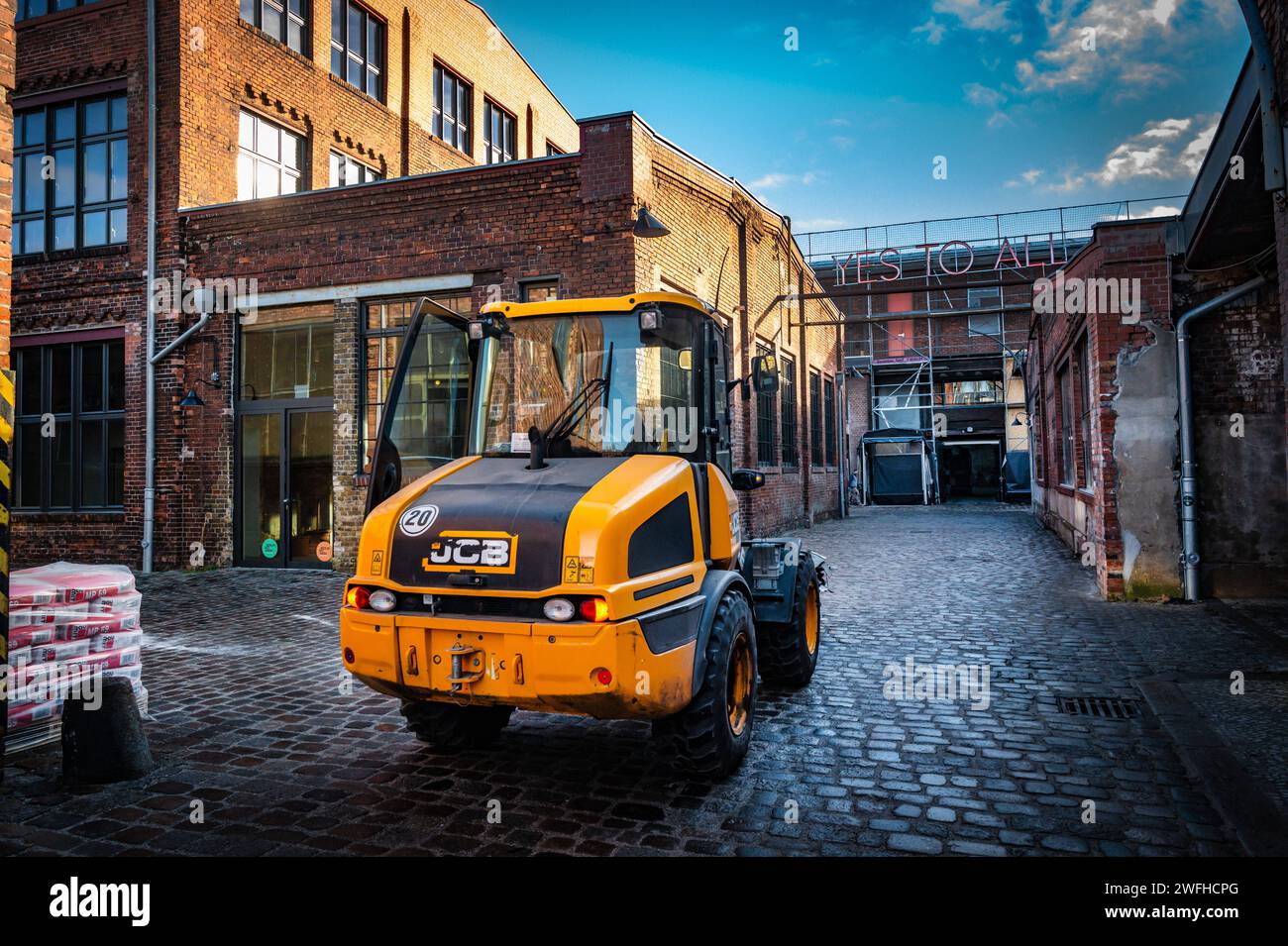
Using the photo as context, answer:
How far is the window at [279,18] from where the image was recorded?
1525cm

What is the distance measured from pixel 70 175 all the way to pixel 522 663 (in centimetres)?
1624

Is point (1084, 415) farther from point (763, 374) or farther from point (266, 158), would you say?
point (266, 158)

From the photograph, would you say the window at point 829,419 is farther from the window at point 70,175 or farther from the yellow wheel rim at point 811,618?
the yellow wheel rim at point 811,618

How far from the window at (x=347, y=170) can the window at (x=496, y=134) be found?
4.88 metres

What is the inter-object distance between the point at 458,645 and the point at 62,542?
14470 millimetres

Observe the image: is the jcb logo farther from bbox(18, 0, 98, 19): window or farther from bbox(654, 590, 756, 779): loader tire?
bbox(18, 0, 98, 19): window

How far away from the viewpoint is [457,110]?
21.2 m

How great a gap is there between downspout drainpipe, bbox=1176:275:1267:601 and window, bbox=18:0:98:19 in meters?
18.6

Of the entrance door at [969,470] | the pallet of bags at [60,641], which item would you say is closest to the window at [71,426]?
the pallet of bags at [60,641]

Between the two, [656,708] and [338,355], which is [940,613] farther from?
[338,355]

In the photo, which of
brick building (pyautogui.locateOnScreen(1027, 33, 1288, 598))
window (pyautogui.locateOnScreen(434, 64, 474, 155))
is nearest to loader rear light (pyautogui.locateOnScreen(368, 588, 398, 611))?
brick building (pyautogui.locateOnScreen(1027, 33, 1288, 598))

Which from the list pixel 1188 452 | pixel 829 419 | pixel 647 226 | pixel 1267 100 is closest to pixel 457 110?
pixel 647 226

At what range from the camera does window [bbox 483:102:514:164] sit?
880 inches

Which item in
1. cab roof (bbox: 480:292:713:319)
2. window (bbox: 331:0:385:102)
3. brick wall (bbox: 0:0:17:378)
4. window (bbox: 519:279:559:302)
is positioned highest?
window (bbox: 331:0:385:102)
